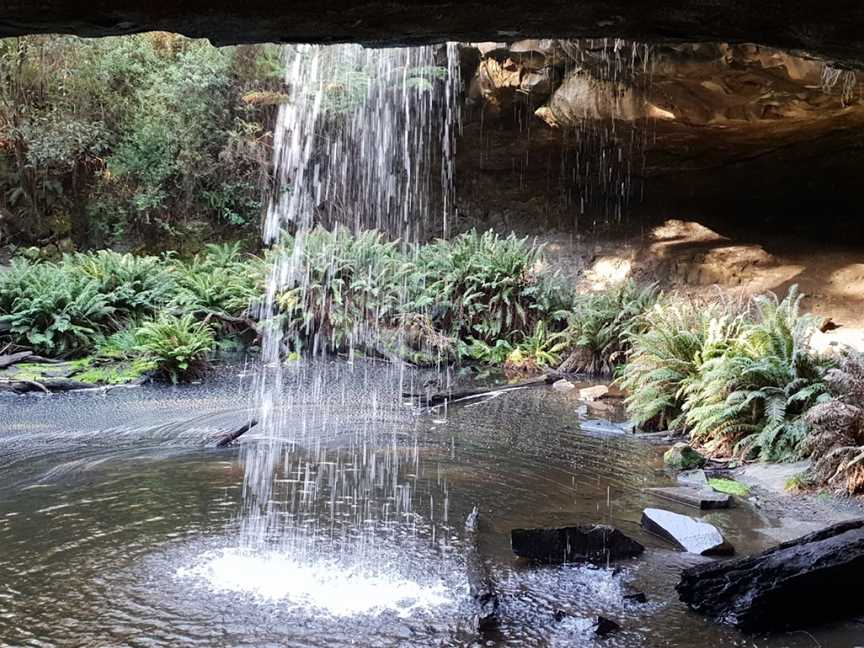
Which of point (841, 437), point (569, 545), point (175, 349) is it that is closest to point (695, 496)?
point (841, 437)

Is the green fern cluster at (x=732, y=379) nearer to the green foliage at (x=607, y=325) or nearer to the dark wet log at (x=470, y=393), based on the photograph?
the dark wet log at (x=470, y=393)

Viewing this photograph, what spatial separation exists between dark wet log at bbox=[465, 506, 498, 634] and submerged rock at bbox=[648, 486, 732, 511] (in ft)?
6.26

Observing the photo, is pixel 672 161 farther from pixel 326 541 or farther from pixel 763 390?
pixel 326 541

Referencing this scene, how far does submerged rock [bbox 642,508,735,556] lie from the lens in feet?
16.5

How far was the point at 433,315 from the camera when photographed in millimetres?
14383

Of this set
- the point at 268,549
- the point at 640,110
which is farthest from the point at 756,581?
the point at 640,110

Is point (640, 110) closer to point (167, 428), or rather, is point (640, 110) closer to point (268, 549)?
point (167, 428)

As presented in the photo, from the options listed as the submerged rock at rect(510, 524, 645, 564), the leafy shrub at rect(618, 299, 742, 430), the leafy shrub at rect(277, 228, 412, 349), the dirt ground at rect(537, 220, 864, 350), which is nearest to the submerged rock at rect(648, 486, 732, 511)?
the submerged rock at rect(510, 524, 645, 564)

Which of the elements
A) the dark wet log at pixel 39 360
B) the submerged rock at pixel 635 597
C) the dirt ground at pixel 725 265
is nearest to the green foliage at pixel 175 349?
the dark wet log at pixel 39 360

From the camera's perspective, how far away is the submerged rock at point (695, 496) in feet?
19.7

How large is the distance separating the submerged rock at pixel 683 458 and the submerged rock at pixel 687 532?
70.5 inches

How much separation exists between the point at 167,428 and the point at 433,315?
22.5ft

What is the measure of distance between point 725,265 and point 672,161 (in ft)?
8.89

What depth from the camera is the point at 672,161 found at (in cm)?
1548
